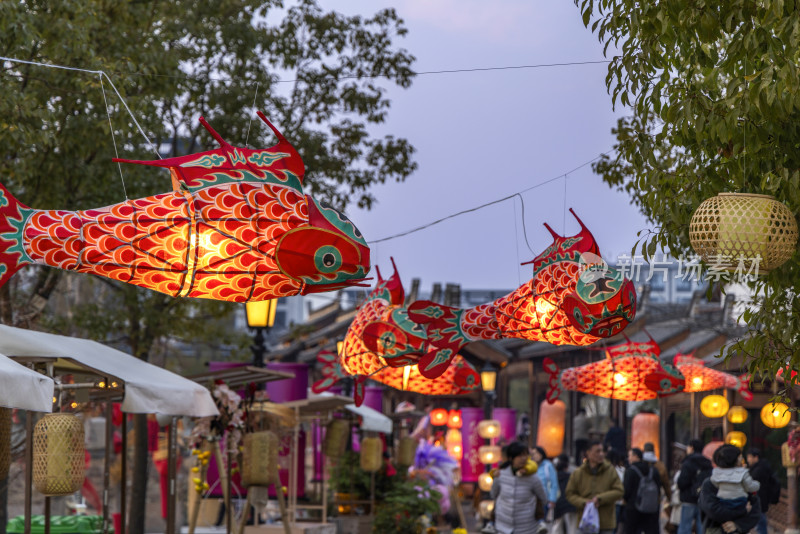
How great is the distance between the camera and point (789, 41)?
532cm

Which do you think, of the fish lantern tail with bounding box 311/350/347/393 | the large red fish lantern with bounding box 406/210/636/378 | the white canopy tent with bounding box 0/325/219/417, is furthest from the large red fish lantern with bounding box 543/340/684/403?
the white canopy tent with bounding box 0/325/219/417

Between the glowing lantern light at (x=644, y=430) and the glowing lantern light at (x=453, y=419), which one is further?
the glowing lantern light at (x=453, y=419)

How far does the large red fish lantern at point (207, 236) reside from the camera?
20.8 feet

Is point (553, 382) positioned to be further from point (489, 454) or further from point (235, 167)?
point (235, 167)

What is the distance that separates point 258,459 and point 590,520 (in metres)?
4.05

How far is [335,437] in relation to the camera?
651 inches

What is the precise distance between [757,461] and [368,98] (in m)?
7.73

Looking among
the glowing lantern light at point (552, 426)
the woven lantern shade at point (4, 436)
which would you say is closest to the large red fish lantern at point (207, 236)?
the woven lantern shade at point (4, 436)

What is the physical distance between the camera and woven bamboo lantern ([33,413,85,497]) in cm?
764

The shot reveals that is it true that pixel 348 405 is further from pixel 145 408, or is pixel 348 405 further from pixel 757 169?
pixel 757 169

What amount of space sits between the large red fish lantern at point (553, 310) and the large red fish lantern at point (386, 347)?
0.40 m

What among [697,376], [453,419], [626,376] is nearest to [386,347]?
[626,376]

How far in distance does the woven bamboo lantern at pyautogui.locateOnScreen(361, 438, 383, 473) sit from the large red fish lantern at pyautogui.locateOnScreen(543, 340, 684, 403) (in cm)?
353

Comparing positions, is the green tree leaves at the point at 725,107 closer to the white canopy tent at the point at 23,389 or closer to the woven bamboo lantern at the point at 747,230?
the woven bamboo lantern at the point at 747,230
